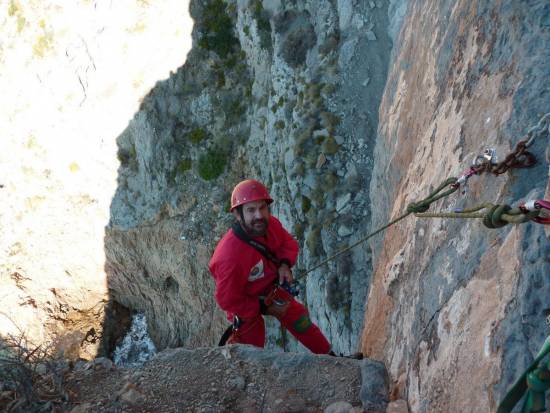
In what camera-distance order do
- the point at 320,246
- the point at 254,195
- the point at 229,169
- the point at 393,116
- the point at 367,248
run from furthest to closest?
the point at 229,169, the point at 320,246, the point at 367,248, the point at 393,116, the point at 254,195

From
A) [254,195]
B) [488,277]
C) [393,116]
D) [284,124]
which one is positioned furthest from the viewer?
[284,124]

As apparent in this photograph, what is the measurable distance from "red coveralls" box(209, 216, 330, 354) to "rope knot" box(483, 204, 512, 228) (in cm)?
370

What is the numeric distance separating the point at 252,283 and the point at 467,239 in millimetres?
3528

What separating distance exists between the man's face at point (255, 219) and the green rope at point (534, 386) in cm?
421

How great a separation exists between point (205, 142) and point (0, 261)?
9565 mm

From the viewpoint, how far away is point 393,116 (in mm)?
6465

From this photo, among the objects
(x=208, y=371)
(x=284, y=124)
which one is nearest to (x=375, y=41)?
(x=284, y=124)

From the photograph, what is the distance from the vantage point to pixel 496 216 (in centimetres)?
246

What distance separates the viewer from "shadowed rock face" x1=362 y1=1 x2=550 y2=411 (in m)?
2.47

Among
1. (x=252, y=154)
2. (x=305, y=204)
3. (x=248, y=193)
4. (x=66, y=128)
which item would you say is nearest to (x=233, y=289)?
(x=248, y=193)

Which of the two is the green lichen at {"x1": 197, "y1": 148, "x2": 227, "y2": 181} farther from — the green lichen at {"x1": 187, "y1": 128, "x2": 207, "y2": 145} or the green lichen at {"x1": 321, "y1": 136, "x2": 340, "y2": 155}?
the green lichen at {"x1": 321, "y1": 136, "x2": 340, "y2": 155}

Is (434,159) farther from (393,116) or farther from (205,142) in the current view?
(205,142)

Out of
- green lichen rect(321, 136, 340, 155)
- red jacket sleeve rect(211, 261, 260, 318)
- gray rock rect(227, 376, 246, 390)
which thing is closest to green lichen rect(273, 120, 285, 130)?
green lichen rect(321, 136, 340, 155)

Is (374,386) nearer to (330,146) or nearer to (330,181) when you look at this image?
(330,181)
